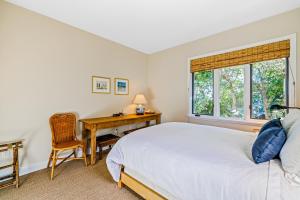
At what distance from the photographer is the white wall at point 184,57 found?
2.30m

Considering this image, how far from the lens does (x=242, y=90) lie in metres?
2.73

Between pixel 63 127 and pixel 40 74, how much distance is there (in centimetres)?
95

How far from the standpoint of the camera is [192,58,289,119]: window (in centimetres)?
240

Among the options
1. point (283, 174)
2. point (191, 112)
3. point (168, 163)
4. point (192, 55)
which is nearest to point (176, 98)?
point (191, 112)

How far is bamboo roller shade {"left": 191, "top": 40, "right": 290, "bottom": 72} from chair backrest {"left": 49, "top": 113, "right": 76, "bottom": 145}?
2671 mm

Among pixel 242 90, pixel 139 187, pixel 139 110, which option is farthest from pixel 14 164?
pixel 242 90

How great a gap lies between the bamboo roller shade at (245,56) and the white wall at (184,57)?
131mm

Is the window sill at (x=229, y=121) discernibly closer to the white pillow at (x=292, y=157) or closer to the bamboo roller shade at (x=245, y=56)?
the bamboo roller shade at (x=245, y=56)

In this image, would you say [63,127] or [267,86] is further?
[63,127]

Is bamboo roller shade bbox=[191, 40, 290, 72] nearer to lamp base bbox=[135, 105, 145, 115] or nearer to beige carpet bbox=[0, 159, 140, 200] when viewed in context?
lamp base bbox=[135, 105, 145, 115]

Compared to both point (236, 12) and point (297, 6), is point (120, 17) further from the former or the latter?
point (297, 6)

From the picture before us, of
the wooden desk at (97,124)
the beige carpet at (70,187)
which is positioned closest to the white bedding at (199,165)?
the beige carpet at (70,187)

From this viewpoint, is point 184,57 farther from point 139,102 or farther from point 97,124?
point 97,124

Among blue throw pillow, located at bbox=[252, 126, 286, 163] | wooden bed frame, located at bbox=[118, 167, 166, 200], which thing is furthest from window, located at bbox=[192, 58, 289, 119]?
wooden bed frame, located at bbox=[118, 167, 166, 200]
